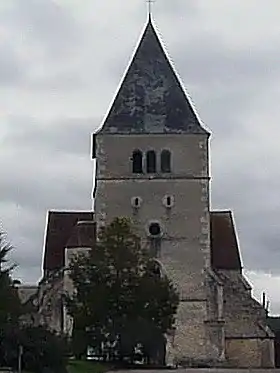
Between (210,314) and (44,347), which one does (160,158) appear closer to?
(210,314)

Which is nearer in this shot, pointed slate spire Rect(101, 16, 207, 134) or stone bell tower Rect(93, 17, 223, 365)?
stone bell tower Rect(93, 17, 223, 365)

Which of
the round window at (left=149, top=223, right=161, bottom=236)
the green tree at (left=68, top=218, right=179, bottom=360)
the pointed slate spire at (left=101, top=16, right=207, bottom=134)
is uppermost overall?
the pointed slate spire at (left=101, top=16, right=207, bottom=134)

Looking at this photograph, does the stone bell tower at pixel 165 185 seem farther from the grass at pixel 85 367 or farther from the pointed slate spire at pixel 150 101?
the grass at pixel 85 367

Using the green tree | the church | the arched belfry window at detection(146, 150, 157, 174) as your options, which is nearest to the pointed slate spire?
the church

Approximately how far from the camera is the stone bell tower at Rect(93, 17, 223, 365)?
63594 mm

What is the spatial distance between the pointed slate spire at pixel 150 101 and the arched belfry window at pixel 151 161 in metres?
1.32

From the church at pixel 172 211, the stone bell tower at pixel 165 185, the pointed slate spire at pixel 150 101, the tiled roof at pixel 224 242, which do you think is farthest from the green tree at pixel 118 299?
the tiled roof at pixel 224 242

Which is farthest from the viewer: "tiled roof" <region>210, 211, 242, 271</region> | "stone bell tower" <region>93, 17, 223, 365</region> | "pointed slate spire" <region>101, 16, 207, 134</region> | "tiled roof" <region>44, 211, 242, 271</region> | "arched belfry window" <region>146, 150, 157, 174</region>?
"tiled roof" <region>210, 211, 242, 271</region>

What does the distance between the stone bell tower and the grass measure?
15.4 m

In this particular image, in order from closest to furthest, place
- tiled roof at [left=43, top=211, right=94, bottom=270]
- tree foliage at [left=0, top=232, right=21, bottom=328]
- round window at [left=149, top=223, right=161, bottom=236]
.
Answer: tree foliage at [left=0, top=232, right=21, bottom=328]
round window at [left=149, top=223, right=161, bottom=236]
tiled roof at [left=43, top=211, right=94, bottom=270]

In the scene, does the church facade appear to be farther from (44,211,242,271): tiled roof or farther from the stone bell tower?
(44,211,242,271): tiled roof

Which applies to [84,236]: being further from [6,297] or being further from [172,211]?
[6,297]

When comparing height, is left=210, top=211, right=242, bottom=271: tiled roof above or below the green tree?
above

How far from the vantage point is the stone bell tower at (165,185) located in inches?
2504
